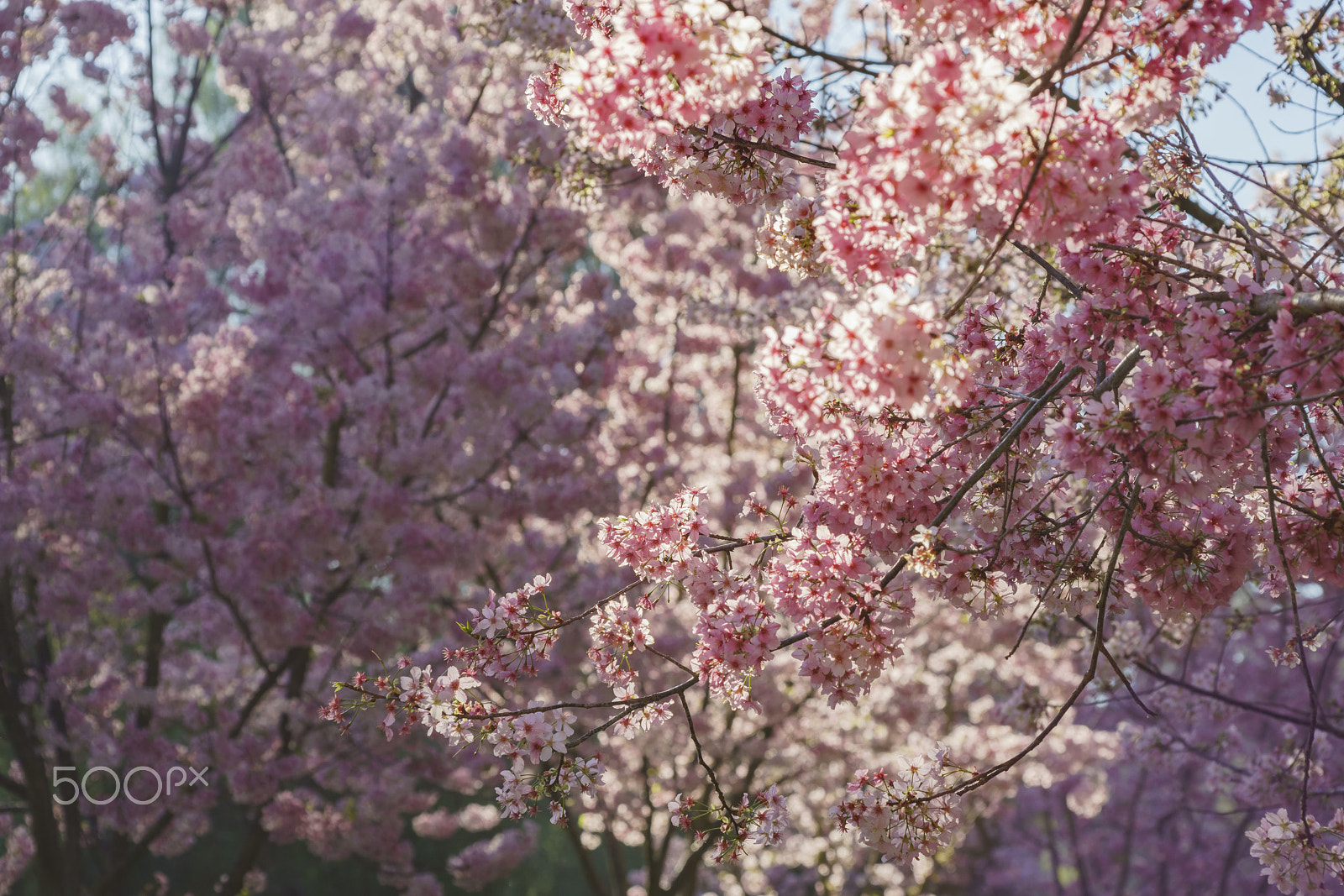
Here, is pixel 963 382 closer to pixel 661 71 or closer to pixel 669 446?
pixel 661 71

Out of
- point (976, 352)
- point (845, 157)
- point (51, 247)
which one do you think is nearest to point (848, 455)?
point (976, 352)

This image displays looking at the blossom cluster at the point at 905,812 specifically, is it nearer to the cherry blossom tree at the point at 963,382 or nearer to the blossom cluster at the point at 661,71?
the cherry blossom tree at the point at 963,382

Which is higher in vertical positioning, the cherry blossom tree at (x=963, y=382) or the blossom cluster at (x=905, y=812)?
the cherry blossom tree at (x=963, y=382)

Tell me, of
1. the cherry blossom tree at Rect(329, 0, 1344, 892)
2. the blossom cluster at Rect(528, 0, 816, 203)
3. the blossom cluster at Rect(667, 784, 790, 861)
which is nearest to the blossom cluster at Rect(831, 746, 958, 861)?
the cherry blossom tree at Rect(329, 0, 1344, 892)

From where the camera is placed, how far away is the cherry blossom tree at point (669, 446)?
2623mm

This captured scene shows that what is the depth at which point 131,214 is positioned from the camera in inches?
425

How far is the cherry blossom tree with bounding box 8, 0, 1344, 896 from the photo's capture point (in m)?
2.62

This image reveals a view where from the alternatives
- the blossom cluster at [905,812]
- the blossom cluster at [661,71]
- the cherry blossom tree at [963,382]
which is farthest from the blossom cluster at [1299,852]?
the blossom cluster at [661,71]

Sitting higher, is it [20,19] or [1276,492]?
[20,19]

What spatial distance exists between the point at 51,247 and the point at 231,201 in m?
1.98

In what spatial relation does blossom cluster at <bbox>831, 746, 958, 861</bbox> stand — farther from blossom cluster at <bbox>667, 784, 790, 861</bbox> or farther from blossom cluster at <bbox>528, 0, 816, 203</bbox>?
blossom cluster at <bbox>528, 0, 816, 203</bbox>

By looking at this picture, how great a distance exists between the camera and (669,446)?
11.2 meters

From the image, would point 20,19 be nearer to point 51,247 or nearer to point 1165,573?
point 51,247

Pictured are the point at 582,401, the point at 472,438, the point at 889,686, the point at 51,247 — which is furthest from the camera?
the point at 889,686
